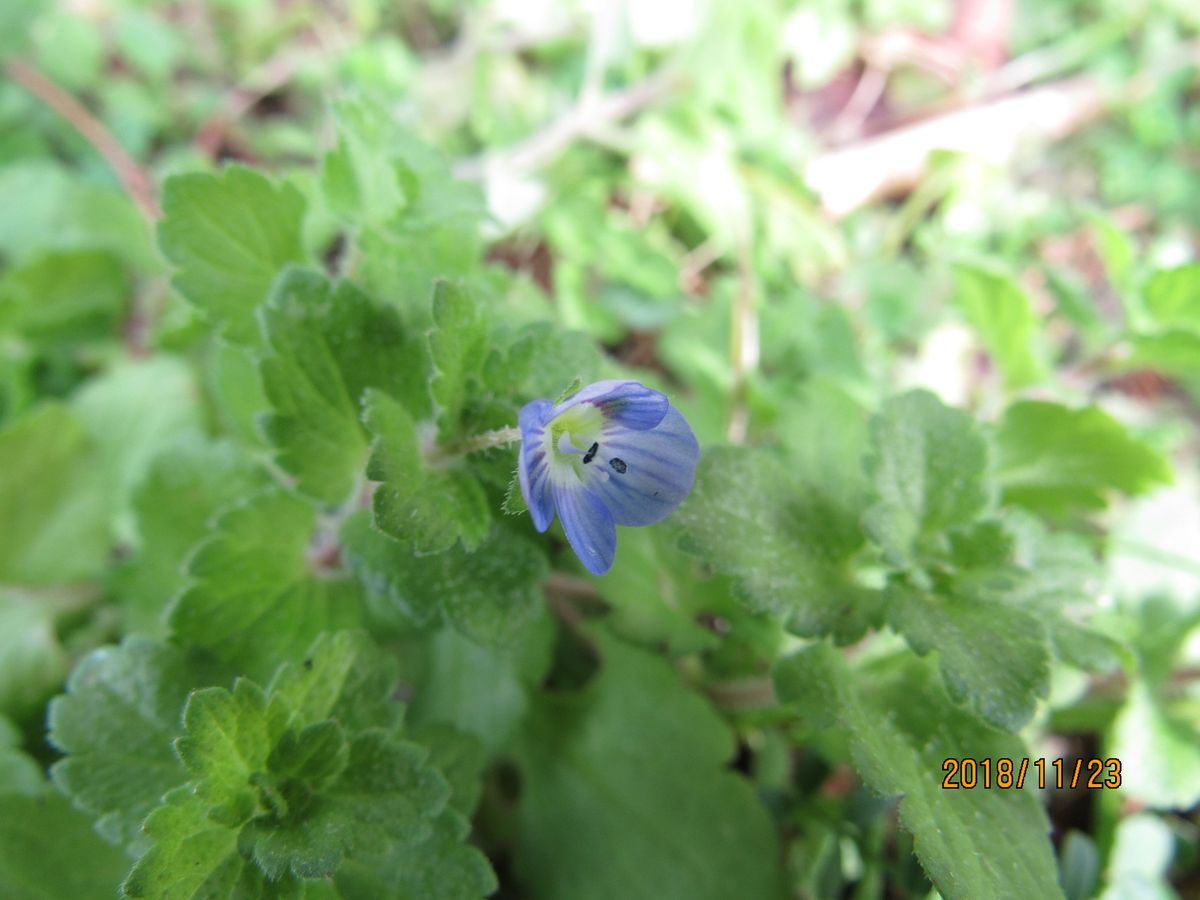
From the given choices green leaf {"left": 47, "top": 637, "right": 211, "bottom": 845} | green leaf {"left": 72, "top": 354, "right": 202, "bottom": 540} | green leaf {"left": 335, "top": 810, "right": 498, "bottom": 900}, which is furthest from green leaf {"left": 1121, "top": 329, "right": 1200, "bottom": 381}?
green leaf {"left": 72, "top": 354, "right": 202, "bottom": 540}

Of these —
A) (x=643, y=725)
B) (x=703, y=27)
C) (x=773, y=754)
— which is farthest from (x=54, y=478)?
(x=703, y=27)

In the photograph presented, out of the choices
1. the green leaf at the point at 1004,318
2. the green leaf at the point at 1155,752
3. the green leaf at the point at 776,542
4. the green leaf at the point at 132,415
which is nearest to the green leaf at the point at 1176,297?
the green leaf at the point at 1004,318

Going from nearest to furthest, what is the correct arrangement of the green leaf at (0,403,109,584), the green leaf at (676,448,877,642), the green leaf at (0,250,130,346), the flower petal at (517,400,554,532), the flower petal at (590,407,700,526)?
1. the flower petal at (517,400,554,532)
2. the flower petal at (590,407,700,526)
3. the green leaf at (676,448,877,642)
4. the green leaf at (0,403,109,584)
5. the green leaf at (0,250,130,346)

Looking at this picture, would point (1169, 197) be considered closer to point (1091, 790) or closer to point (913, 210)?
point (913, 210)

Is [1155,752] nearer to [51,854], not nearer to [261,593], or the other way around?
[261,593]

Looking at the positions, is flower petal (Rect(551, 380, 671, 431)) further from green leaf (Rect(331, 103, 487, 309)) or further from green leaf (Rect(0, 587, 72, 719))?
green leaf (Rect(0, 587, 72, 719))

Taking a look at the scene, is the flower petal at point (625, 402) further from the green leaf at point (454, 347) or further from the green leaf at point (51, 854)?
the green leaf at point (51, 854)
